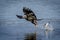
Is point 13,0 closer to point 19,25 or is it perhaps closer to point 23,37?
point 19,25

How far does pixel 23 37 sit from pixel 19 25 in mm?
346

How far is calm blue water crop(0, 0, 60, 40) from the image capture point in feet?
6.23

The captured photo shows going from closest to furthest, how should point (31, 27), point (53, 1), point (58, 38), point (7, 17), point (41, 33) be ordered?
point (58, 38), point (41, 33), point (31, 27), point (7, 17), point (53, 1)

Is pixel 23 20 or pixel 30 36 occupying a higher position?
pixel 23 20

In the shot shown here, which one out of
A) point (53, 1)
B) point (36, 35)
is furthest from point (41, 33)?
point (53, 1)

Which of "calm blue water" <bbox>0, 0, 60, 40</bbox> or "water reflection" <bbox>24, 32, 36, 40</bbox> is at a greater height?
"calm blue water" <bbox>0, 0, 60, 40</bbox>

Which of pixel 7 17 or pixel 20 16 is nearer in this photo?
pixel 20 16

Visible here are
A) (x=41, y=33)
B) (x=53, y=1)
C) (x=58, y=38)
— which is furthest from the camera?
(x=53, y=1)

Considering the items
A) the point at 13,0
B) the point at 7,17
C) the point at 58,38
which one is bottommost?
the point at 58,38

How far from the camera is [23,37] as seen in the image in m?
1.85

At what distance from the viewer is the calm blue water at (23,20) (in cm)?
190

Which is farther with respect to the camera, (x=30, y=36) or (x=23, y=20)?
(x=23, y=20)

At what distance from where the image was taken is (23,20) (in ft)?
7.25

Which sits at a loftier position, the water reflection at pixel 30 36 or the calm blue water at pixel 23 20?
the calm blue water at pixel 23 20
